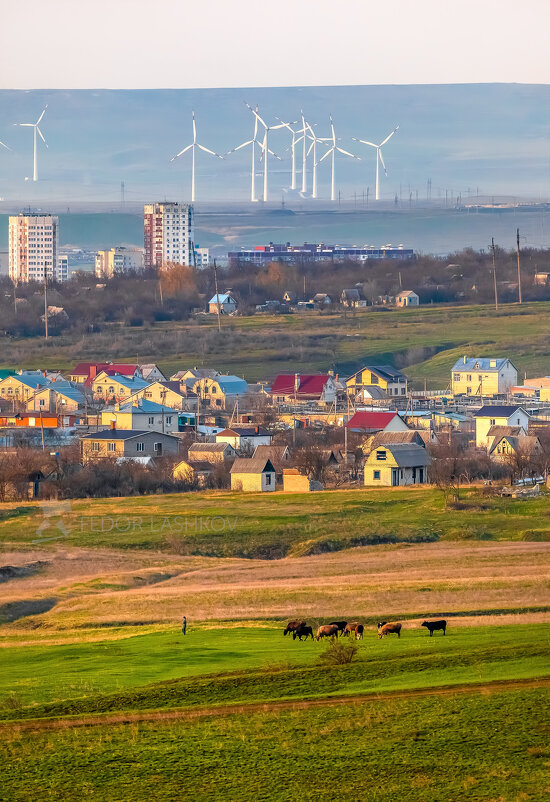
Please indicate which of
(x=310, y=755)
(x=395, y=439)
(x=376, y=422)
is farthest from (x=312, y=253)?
(x=310, y=755)

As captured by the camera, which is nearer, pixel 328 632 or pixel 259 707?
pixel 259 707

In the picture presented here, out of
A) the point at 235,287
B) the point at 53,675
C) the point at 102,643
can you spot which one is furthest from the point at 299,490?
the point at 235,287

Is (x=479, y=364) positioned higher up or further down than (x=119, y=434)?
higher up

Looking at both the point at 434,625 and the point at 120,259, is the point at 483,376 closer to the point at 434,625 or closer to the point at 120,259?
the point at 434,625

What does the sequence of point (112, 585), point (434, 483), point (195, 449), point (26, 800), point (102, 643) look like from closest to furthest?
point (26, 800), point (102, 643), point (112, 585), point (434, 483), point (195, 449)

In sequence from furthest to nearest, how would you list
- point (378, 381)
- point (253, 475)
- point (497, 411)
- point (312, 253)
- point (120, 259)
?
point (120, 259) < point (312, 253) < point (378, 381) < point (497, 411) < point (253, 475)

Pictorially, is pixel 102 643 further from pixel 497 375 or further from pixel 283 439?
pixel 497 375

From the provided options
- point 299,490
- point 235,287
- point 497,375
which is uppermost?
point 235,287

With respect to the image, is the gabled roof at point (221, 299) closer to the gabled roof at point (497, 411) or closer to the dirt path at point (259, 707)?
the gabled roof at point (497, 411)

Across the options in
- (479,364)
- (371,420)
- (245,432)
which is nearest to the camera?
(245,432)
